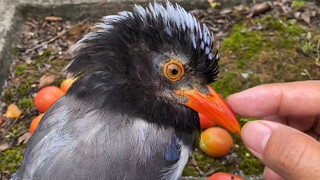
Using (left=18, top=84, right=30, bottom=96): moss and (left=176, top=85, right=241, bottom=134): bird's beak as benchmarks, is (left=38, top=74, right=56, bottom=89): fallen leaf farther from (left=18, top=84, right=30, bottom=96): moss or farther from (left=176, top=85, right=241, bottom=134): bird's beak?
(left=176, top=85, right=241, bottom=134): bird's beak

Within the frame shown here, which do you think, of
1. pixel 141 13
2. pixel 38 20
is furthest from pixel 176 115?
pixel 38 20

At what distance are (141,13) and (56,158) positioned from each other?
86 cm

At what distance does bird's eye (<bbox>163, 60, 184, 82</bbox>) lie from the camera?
86.8 inches

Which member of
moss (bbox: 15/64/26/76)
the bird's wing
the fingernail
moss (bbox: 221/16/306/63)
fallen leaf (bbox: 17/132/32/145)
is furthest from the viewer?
moss (bbox: 221/16/306/63)

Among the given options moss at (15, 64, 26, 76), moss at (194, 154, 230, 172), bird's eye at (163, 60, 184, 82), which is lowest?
moss at (194, 154, 230, 172)

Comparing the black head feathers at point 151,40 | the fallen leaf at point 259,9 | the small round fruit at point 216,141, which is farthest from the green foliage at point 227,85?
the black head feathers at point 151,40

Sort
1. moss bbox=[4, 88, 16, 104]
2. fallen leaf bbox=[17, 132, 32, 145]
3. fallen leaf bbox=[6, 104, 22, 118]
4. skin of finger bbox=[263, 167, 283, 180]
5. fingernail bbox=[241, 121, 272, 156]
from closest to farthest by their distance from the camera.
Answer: fingernail bbox=[241, 121, 272, 156]
skin of finger bbox=[263, 167, 283, 180]
fallen leaf bbox=[17, 132, 32, 145]
fallen leaf bbox=[6, 104, 22, 118]
moss bbox=[4, 88, 16, 104]

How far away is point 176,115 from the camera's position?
2.32 meters

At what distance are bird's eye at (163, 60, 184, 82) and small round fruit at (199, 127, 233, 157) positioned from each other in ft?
2.99

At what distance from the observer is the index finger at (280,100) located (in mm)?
2289

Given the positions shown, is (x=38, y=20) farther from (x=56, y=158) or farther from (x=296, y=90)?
(x=296, y=90)

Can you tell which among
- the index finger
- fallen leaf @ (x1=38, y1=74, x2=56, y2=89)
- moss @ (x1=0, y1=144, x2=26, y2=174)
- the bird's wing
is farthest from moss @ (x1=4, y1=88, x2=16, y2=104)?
the index finger

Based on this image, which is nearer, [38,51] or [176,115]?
[176,115]

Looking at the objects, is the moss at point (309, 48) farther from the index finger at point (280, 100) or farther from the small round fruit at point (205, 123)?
the index finger at point (280, 100)
